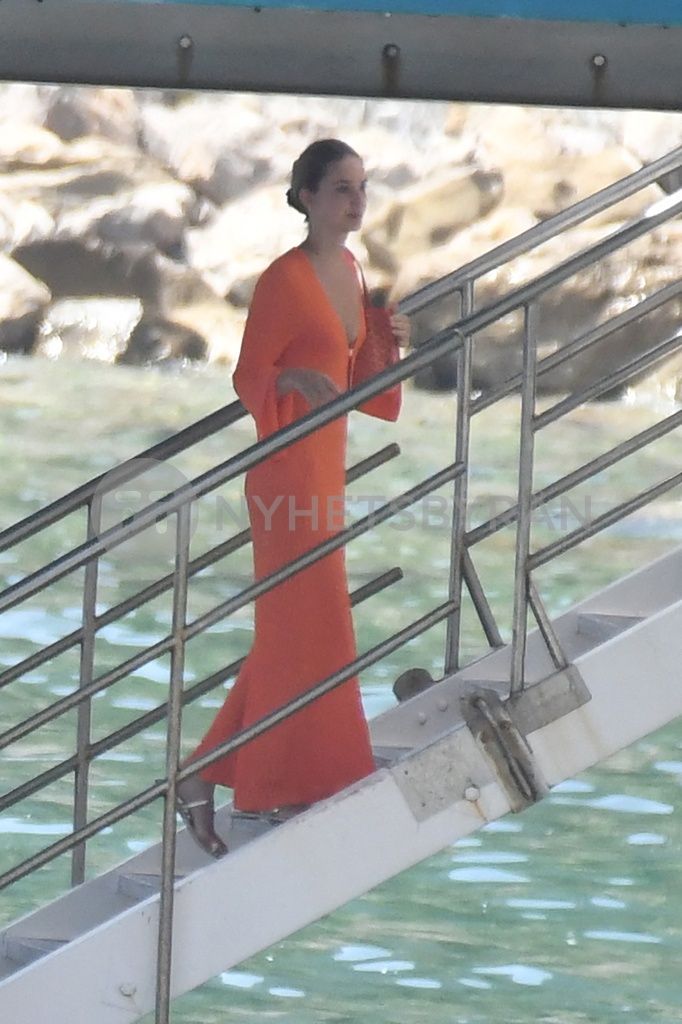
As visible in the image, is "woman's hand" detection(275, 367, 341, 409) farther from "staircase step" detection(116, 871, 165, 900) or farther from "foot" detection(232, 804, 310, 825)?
"staircase step" detection(116, 871, 165, 900)

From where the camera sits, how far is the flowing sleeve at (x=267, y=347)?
3.30 meters

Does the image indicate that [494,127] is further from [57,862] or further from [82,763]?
[82,763]

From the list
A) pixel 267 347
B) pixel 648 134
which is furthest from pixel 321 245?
pixel 648 134

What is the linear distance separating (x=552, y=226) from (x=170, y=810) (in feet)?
4.43

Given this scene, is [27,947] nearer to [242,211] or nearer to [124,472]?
[124,472]

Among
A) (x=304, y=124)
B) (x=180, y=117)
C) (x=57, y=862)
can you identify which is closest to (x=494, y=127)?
(x=304, y=124)

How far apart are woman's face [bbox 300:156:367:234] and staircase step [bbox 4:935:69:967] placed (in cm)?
136

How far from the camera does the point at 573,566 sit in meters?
14.2

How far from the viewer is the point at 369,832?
10.5 ft

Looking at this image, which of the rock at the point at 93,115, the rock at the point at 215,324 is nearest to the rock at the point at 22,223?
the rock at the point at 93,115

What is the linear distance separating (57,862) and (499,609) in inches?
A: 190

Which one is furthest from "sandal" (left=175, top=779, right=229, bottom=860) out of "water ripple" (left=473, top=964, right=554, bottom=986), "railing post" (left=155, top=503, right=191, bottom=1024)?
"water ripple" (left=473, top=964, right=554, bottom=986)

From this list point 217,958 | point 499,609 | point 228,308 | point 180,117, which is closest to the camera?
point 217,958

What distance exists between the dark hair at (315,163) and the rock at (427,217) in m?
19.6
